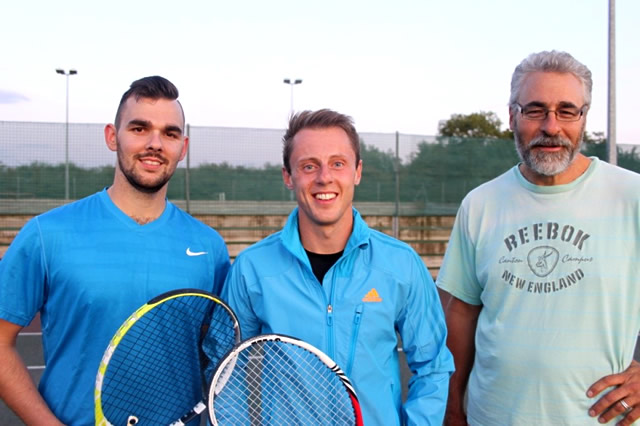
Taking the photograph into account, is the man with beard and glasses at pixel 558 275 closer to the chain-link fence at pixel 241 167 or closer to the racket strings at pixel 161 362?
the racket strings at pixel 161 362

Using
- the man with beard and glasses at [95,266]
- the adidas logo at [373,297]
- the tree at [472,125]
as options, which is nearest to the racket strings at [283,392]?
the adidas logo at [373,297]

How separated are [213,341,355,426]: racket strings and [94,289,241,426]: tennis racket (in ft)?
0.48

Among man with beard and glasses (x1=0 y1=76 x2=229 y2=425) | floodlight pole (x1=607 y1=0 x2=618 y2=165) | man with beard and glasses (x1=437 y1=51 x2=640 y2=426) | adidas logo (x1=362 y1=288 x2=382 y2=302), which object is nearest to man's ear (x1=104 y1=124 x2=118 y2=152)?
man with beard and glasses (x1=0 y1=76 x2=229 y2=425)

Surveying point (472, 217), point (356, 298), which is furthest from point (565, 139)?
point (356, 298)

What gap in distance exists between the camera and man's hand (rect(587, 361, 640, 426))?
2254 mm

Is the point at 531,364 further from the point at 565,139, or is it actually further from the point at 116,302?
the point at 116,302

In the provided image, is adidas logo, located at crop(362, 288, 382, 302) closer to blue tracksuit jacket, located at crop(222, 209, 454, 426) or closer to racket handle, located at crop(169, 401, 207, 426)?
blue tracksuit jacket, located at crop(222, 209, 454, 426)

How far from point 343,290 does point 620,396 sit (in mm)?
1151

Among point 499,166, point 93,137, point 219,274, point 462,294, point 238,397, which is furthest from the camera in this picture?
point 499,166

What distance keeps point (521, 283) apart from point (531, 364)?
33 cm

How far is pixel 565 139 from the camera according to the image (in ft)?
7.77

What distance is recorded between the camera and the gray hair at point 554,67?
2.39 metres

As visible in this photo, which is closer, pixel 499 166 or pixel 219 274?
pixel 219 274

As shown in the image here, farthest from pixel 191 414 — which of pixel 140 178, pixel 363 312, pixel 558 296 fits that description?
pixel 558 296
